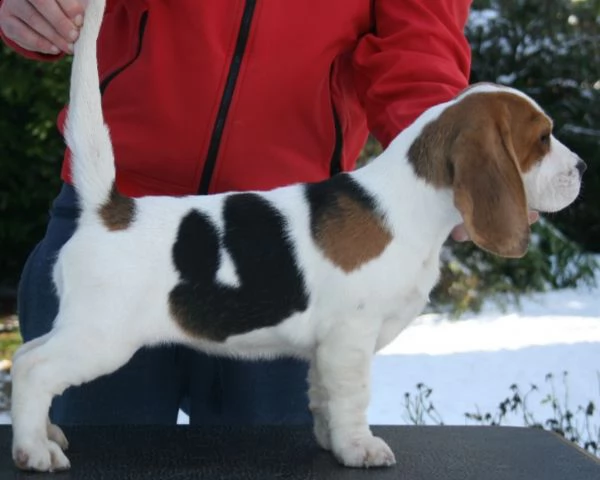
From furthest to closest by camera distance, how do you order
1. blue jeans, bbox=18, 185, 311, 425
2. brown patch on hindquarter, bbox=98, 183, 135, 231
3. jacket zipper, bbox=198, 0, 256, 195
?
blue jeans, bbox=18, 185, 311, 425 → jacket zipper, bbox=198, 0, 256, 195 → brown patch on hindquarter, bbox=98, 183, 135, 231

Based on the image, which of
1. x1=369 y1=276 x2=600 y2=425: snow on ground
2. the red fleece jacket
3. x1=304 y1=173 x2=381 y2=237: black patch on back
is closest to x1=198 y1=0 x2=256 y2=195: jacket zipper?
the red fleece jacket

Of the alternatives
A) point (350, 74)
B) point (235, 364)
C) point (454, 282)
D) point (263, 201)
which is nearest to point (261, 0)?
point (350, 74)

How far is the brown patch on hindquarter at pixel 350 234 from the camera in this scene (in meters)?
2.36

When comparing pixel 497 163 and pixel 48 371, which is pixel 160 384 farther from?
pixel 497 163

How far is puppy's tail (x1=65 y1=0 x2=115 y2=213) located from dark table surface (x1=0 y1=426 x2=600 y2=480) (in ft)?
2.03

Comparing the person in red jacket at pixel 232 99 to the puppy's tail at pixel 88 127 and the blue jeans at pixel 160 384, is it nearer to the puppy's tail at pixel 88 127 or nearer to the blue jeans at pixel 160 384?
the blue jeans at pixel 160 384

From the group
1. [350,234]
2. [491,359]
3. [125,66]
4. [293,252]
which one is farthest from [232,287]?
[491,359]

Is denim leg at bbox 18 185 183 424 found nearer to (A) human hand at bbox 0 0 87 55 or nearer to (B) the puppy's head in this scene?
(A) human hand at bbox 0 0 87 55

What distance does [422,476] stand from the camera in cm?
244

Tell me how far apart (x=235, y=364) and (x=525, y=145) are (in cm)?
104

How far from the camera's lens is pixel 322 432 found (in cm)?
262

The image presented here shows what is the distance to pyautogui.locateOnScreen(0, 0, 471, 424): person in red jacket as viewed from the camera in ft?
9.09

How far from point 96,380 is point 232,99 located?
87 centimetres

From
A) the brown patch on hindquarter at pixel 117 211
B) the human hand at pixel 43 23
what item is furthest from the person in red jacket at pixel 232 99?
the brown patch on hindquarter at pixel 117 211
